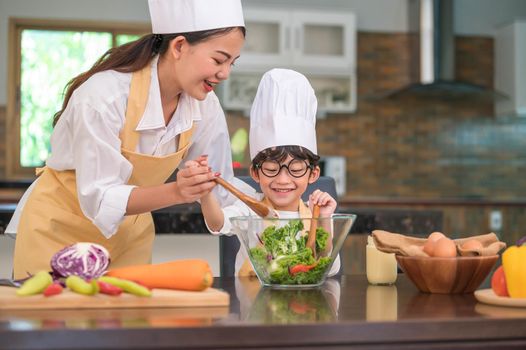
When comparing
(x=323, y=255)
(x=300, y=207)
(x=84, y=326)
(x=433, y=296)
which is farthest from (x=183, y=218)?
(x=84, y=326)

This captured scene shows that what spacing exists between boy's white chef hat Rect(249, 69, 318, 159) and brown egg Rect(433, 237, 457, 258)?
0.54 metres

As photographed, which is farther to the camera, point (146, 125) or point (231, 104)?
point (231, 104)

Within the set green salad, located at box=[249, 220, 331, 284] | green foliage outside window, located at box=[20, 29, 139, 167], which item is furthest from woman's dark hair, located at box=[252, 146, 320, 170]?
green foliage outside window, located at box=[20, 29, 139, 167]

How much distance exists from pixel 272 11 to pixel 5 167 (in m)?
2.46

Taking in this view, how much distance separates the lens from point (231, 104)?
6.60 m

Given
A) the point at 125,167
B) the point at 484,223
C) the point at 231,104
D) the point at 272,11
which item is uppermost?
the point at 272,11

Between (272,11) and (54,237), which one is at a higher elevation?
(272,11)

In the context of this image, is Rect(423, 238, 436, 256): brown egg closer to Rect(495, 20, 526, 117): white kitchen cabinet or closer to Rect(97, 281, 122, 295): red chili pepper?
Rect(97, 281, 122, 295): red chili pepper

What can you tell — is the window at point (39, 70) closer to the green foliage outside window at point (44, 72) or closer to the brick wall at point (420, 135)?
the green foliage outside window at point (44, 72)

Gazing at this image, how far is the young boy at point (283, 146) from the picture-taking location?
194cm

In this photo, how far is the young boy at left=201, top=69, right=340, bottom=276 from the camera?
6.36 ft

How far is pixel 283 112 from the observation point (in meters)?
1.94

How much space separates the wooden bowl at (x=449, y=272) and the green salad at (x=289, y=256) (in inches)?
6.4

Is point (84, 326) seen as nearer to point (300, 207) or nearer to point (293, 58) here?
point (300, 207)
